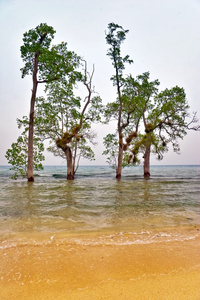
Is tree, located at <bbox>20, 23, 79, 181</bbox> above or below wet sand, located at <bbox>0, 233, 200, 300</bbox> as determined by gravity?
above

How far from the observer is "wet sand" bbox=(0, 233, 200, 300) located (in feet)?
8.10

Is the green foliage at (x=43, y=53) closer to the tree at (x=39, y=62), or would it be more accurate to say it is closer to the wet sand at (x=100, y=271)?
the tree at (x=39, y=62)

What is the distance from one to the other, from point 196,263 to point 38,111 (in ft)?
77.5

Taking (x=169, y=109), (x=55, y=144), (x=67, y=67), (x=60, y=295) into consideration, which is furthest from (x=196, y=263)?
(x=169, y=109)

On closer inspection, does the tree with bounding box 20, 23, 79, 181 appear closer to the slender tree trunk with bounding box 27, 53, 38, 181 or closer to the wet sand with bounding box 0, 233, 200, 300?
the slender tree trunk with bounding box 27, 53, 38, 181

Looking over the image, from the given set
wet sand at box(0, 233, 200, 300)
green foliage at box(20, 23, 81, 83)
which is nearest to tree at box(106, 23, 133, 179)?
green foliage at box(20, 23, 81, 83)

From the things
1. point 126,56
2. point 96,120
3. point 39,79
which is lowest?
point 96,120

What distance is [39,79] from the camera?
20953 millimetres

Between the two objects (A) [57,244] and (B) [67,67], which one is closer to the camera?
(A) [57,244]

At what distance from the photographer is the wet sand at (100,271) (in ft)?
8.10

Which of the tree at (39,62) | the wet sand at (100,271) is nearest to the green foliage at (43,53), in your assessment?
the tree at (39,62)

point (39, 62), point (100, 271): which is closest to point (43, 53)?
point (39, 62)

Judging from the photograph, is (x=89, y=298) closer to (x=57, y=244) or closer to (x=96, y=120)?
(x=57, y=244)

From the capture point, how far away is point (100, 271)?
9.80 ft
